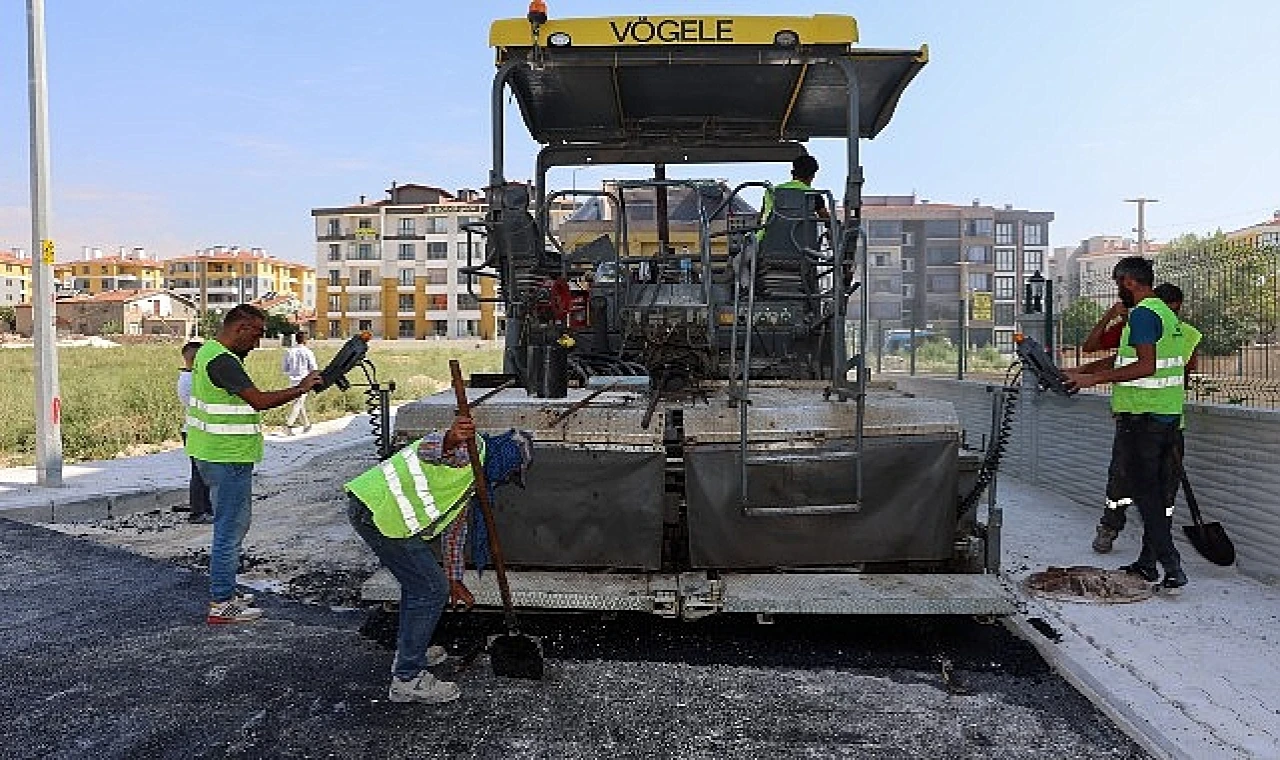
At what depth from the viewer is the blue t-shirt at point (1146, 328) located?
614cm

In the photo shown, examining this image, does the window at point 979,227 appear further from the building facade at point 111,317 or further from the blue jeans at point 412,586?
the blue jeans at point 412,586

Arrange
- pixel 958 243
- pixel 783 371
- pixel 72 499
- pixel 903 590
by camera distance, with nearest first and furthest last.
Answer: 1. pixel 903 590
2. pixel 783 371
3. pixel 72 499
4. pixel 958 243

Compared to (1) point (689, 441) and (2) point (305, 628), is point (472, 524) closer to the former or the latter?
(1) point (689, 441)

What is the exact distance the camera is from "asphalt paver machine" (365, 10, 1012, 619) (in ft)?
15.8

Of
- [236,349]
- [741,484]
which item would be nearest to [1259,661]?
[741,484]

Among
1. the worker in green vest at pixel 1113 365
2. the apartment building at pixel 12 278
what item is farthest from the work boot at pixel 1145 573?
the apartment building at pixel 12 278

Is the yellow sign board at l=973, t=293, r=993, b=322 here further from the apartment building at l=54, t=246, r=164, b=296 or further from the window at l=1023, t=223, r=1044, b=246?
the apartment building at l=54, t=246, r=164, b=296

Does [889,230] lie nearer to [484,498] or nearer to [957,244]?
[957,244]

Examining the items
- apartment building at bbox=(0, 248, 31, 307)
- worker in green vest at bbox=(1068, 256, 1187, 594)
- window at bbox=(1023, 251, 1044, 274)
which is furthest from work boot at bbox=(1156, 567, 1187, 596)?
apartment building at bbox=(0, 248, 31, 307)

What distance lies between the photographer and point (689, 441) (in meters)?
4.81

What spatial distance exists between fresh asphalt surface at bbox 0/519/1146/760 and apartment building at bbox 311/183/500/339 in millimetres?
70715

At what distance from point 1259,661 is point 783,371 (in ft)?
9.68

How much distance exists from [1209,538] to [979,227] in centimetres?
6876

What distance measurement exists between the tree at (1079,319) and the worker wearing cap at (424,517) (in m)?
6.53
